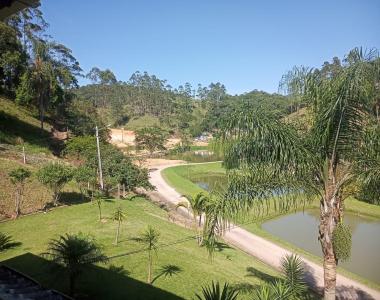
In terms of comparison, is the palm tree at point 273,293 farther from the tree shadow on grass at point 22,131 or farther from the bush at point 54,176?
the tree shadow on grass at point 22,131

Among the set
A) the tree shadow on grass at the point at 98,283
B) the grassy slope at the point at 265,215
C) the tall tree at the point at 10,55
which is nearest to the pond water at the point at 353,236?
the grassy slope at the point at 265,215

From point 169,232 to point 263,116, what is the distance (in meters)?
14.3

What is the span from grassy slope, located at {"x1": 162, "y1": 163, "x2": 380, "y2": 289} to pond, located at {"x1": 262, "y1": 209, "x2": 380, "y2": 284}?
3.14 feet

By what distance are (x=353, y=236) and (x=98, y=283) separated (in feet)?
67.2

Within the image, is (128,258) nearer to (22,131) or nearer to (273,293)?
(273,293)

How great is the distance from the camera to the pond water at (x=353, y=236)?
68.0 feet

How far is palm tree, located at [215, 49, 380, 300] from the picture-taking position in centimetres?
843

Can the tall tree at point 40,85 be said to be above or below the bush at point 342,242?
above

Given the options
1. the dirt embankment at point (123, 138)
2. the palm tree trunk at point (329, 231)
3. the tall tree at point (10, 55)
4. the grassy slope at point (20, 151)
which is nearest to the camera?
the palm tree trunk at point (329, 231)

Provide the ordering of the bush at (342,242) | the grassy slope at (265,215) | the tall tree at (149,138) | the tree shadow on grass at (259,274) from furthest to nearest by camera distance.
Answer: the tall tree at (149,138), the grassy slope at (265,215), the tree shadow on grass at (259,274), the bush at (342,242)

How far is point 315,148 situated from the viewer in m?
9.07

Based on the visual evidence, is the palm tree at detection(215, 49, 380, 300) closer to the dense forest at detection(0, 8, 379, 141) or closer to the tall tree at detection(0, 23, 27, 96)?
the dense forest at detection(0, 8, 379, 141)

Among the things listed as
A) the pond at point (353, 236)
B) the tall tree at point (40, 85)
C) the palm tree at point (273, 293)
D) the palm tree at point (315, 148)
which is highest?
the tall tree at point (40, 85)

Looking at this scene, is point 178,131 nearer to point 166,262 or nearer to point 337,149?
point 166,262
